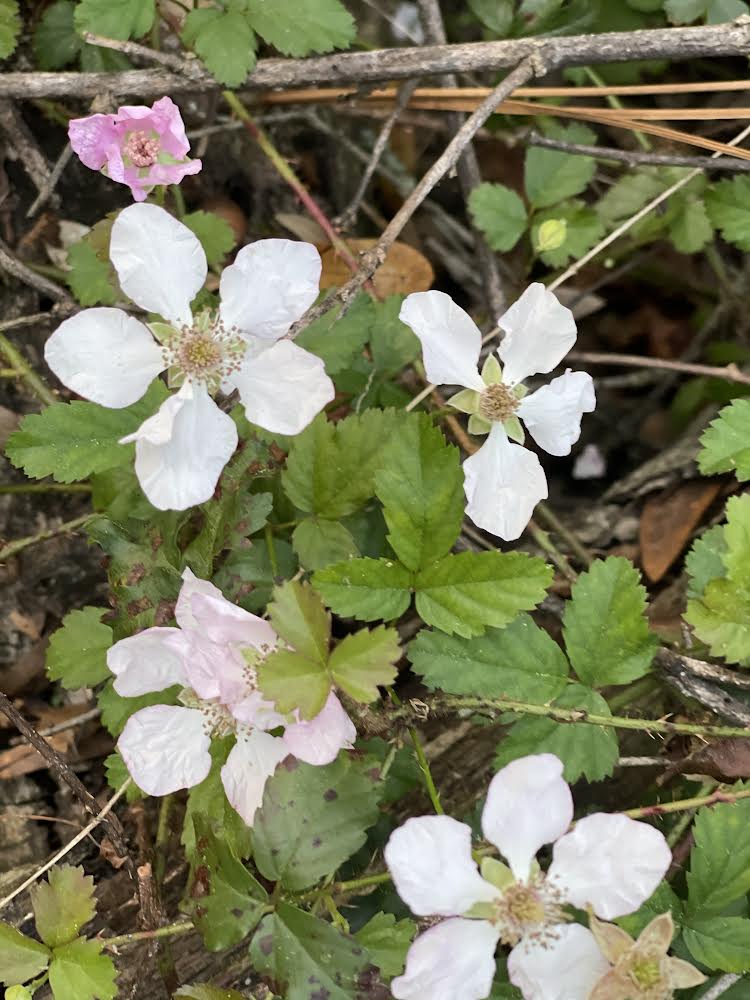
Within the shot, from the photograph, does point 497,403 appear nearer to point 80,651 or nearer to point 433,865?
point 433,865

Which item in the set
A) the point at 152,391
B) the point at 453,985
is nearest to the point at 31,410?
the point at 152,391

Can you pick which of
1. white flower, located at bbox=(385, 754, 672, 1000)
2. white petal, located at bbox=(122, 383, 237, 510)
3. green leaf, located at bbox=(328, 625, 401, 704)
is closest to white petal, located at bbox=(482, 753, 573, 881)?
white flower, located at bbox=(385, 754, 672, 1000)

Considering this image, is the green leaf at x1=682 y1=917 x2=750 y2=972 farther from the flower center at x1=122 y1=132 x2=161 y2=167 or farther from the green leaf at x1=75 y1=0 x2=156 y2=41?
the green leaf at x1=75 y1=0 x2=156 y2=41

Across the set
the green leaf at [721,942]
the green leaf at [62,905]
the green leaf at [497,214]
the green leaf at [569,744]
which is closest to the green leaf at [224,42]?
the green leaf at [497,214]

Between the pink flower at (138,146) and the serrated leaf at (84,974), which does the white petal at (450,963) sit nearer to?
the serrated leaf at (84,974)

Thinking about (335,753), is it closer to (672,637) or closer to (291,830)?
(291,830)

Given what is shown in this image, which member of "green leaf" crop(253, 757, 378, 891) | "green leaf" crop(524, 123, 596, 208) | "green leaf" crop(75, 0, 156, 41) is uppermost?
"green leaf" crop(75, 0, 156, 41)
